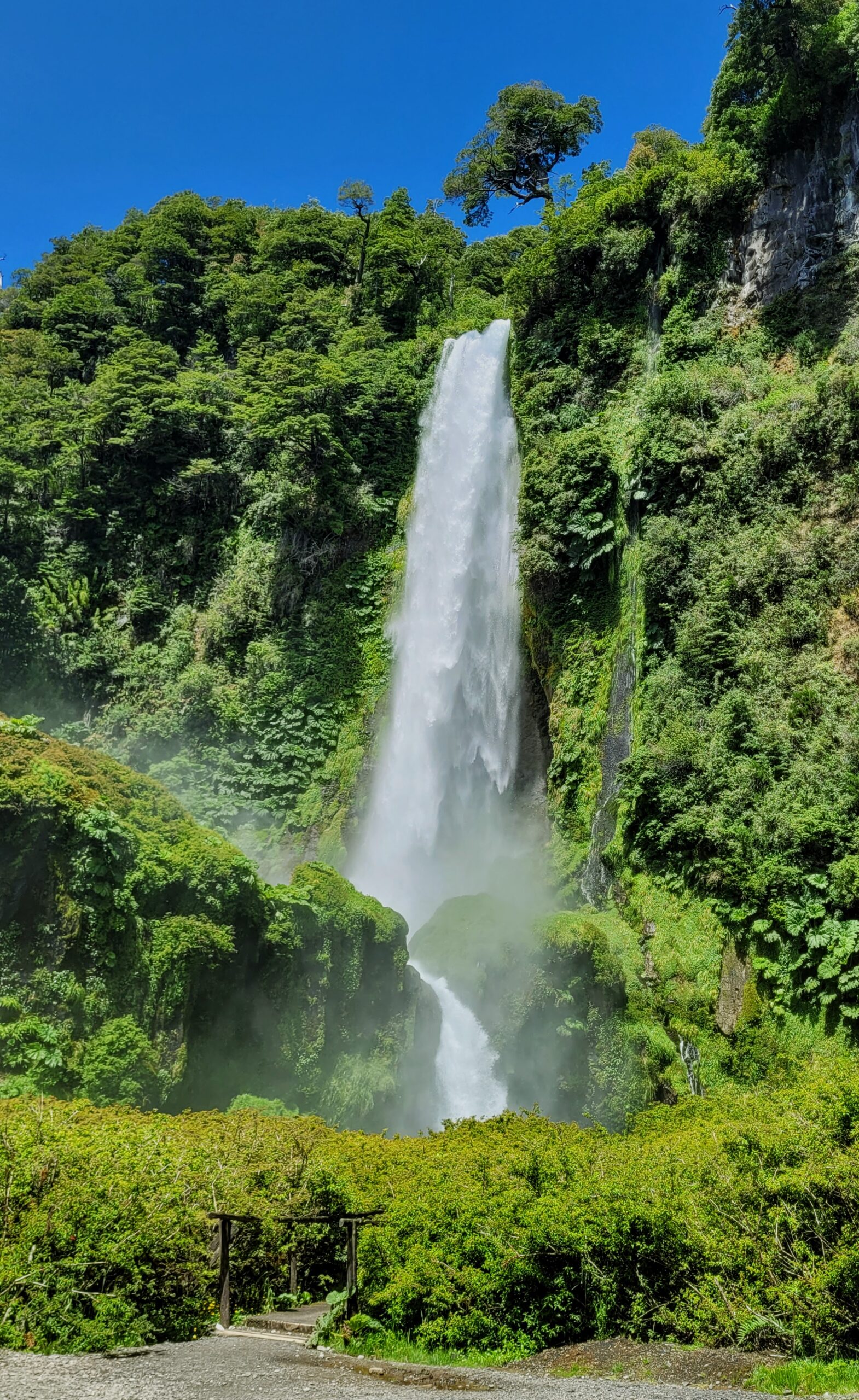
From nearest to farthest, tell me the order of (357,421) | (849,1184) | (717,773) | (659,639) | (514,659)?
(849,1184) → (717,773) → (659,639) → (514,659) → (357,421)

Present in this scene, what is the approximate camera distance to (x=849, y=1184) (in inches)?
259

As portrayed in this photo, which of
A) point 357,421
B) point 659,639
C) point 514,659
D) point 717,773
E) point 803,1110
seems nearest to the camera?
point 803,1110

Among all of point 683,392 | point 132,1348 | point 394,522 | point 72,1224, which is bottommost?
point 132,1348

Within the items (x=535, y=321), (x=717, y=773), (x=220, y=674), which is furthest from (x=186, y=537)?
(x=717, y=773)

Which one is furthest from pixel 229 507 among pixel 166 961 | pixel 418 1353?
pixel 418 1353

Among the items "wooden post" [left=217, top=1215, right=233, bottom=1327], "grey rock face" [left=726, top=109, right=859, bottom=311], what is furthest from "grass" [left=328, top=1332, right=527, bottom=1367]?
"grey rock face" [left=726, top=109, right=859, bottom=311]

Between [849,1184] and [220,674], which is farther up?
[220,674]

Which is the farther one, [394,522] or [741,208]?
[394,522]

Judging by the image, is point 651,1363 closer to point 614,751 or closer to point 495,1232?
point 495,1232

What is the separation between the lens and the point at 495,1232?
7754 millimetres

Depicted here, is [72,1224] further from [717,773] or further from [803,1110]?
[717,773]

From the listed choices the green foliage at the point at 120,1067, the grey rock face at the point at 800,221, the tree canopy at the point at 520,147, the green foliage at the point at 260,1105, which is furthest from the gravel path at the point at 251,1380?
the tree canopy at the point at 520,147

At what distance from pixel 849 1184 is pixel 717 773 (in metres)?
9.68

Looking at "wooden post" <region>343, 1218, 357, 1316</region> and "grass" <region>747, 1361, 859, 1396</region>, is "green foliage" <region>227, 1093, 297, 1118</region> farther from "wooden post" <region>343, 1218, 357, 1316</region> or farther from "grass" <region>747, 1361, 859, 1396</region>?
"grass" <region>747, 1361, 859, 1396</region>
